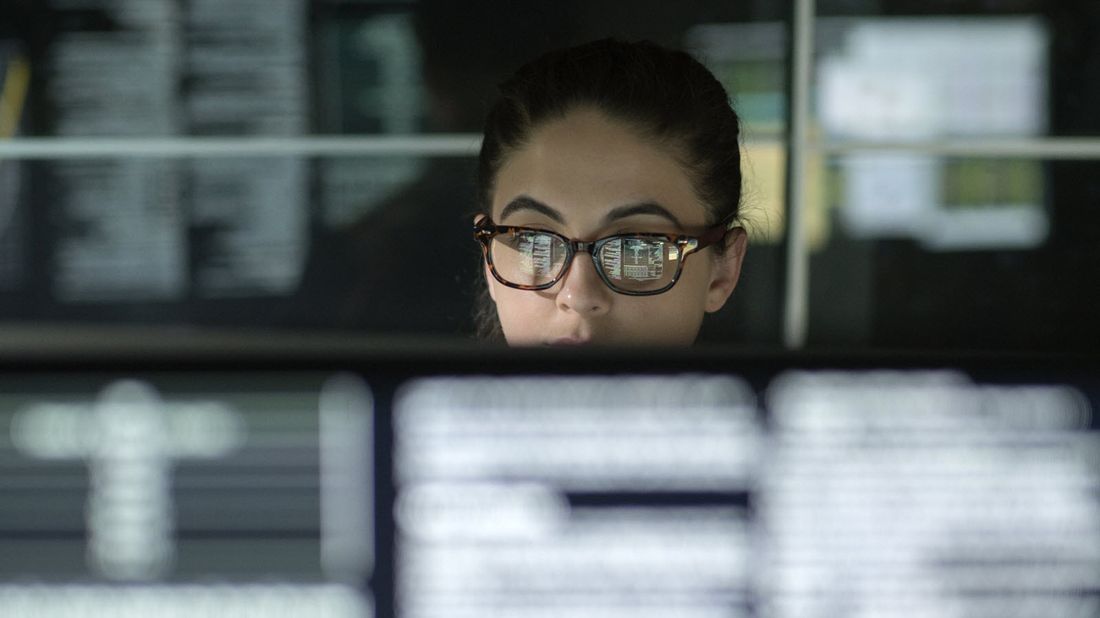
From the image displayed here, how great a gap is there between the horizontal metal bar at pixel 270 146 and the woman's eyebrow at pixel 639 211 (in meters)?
2.59

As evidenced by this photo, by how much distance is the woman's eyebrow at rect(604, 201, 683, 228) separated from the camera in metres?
0.99

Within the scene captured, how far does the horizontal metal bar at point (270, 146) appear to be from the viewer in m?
3.56

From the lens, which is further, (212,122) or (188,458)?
(212,122)

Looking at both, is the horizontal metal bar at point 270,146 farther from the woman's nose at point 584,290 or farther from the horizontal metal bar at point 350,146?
the woman's nose at point 584,290

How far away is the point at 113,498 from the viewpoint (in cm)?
43

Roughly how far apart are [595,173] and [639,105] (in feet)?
0.39

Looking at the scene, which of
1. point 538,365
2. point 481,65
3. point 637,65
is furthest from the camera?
point 481,65

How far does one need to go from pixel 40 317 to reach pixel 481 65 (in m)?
1.80

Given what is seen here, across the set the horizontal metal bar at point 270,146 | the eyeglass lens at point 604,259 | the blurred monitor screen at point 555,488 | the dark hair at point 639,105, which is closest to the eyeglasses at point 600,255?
the eyeglass lens at point 604,259

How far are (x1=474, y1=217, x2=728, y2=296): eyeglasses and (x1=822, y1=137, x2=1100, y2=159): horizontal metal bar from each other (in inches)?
102

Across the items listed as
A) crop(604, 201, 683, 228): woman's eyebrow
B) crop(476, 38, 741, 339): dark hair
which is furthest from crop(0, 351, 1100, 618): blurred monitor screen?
crop(476, 38, 741, 339): dark hair

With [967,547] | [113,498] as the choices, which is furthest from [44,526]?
[967,547]

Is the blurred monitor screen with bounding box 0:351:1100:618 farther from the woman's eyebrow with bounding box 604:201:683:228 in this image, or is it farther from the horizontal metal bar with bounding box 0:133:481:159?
the horizontal metal bar with bounding box 0:133:481:159

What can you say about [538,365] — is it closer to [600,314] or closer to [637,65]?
[600,314]
